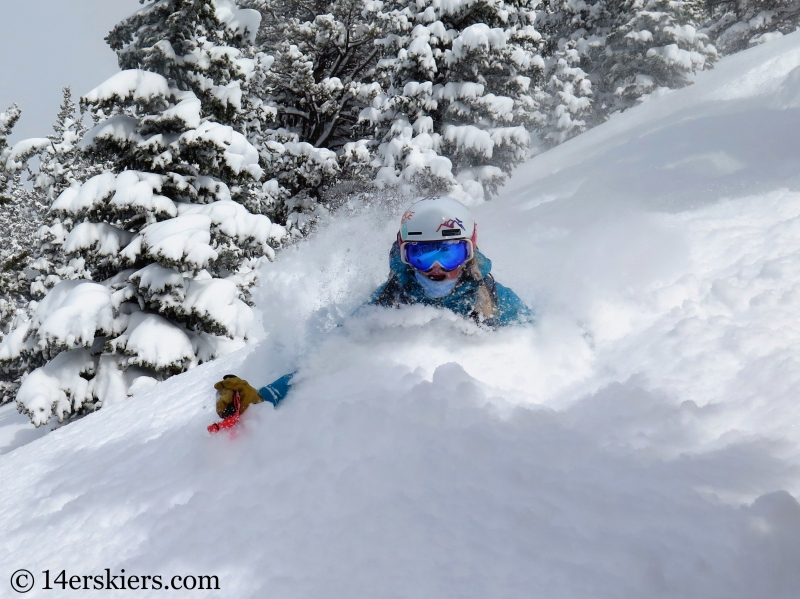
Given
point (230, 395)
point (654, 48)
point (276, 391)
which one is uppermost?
point (654, 48)

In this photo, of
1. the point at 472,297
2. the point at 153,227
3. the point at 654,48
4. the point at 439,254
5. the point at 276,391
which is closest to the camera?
the point at 276,391

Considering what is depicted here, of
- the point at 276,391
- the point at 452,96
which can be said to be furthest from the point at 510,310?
the point at 452,96

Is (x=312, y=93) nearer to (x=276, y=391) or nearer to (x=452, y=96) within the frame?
(x=452, y=96)

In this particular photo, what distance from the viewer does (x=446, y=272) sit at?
383 centimetres

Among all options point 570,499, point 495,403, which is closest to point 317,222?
point 495,403

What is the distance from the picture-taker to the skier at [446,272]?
385 centimetres

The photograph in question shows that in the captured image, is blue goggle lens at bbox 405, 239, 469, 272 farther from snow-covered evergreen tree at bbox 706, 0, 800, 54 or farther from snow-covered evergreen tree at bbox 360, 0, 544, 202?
snow-covered evergreen tree at bbox 706, 0, 800, 54

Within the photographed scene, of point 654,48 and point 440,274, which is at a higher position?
point 654,48

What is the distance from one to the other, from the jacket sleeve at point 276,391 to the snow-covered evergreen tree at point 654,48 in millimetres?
20016

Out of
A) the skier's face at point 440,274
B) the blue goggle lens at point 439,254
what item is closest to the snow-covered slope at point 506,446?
the skier's face at point 440,274

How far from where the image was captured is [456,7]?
484 inches

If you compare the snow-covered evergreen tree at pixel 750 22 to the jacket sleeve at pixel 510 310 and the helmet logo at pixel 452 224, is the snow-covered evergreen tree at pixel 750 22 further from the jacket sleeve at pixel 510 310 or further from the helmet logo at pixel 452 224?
the helmet logo at pixel 452 224

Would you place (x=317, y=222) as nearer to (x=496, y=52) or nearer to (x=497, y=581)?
(x=496, y=52)

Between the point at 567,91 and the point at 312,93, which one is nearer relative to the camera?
the point at 312,93
